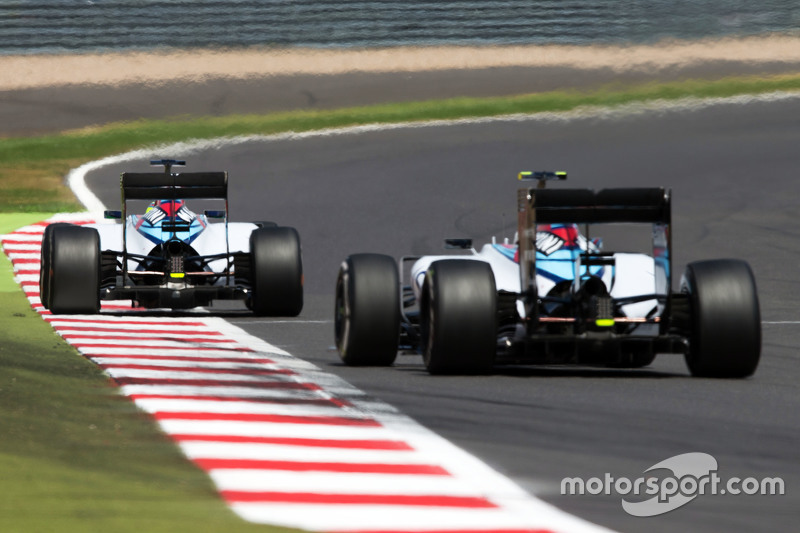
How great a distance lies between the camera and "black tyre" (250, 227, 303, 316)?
15.8m

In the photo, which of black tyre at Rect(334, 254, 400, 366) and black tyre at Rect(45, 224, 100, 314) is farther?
black tyre at Rect(45, 224, 100, 314)

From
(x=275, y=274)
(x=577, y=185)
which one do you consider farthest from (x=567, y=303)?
(x=577, y=185)

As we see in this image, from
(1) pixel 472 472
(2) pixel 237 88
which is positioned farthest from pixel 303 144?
(1) pixel 472 472

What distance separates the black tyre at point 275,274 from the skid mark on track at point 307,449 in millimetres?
3087

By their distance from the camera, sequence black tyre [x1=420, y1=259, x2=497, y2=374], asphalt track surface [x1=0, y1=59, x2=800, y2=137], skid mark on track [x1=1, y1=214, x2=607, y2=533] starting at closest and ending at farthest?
skid mark on track [x1=1, y1=214, x2=607, y2=533]
black tyre [x1=420, y1=259, x2=497, y2=374]
asphalt track surface [x1=0, y1=59, x2=800, y2=137]

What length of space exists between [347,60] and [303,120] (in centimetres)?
588

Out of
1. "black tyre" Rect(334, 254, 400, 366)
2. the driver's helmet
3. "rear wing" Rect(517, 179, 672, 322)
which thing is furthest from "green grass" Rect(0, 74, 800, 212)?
"rear wing" Rect(517, 179, 672, 322)

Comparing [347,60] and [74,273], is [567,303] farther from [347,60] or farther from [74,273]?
[347,60]

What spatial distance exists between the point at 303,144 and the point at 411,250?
1295 cm

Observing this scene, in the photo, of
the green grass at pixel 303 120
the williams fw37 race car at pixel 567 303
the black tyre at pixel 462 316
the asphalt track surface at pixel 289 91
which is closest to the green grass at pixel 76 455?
the williams fw37 race car at pixel 567 303

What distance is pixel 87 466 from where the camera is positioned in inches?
278

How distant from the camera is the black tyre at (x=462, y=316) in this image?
10250mm

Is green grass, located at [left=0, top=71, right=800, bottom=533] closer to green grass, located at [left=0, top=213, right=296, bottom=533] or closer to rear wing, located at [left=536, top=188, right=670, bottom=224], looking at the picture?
green grass, located at [left=0, top=213, right=296, bottom=533]

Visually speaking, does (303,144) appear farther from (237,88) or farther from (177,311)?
(177,311)
